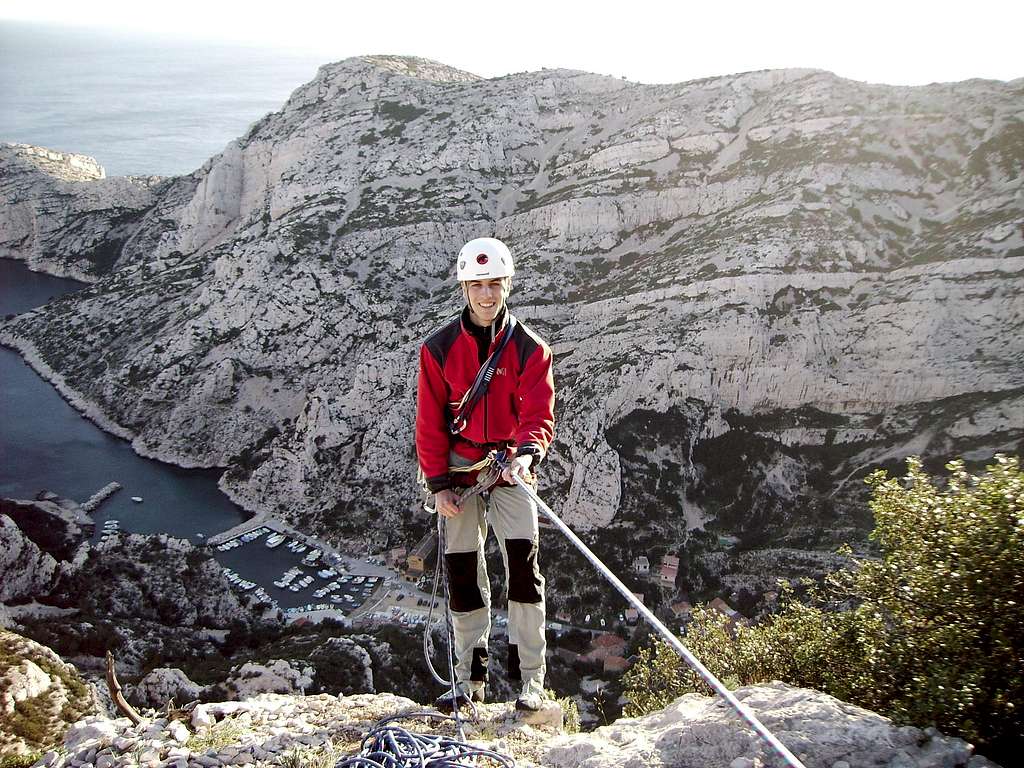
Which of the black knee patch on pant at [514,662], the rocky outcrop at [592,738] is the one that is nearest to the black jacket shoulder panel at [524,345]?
the black knee patch on pant at [514,662]

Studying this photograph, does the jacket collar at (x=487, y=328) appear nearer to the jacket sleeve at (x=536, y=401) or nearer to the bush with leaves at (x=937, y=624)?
the jacket sleeve at (x=536, y=401)

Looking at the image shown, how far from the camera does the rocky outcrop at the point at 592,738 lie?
469cm

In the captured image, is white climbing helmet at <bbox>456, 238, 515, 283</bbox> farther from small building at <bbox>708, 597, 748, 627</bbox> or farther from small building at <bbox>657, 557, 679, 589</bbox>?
small building at <bbox>657, 557, 679, 589</bbox>

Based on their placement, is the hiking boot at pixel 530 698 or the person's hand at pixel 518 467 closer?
the person's hand at pixel 518 467

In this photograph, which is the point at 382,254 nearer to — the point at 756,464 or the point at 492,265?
the point at 756,464

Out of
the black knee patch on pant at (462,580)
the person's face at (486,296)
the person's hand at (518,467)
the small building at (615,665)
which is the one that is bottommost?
the small building at (615,665)

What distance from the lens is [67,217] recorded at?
9925 centimetres

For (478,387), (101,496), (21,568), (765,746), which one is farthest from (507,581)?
(101,496)

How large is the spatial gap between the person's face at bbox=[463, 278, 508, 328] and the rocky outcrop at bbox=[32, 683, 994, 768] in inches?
146

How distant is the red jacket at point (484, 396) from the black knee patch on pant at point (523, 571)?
83 cm

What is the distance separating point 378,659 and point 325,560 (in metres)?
18.9

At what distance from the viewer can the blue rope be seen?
450cm

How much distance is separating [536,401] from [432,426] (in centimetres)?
101

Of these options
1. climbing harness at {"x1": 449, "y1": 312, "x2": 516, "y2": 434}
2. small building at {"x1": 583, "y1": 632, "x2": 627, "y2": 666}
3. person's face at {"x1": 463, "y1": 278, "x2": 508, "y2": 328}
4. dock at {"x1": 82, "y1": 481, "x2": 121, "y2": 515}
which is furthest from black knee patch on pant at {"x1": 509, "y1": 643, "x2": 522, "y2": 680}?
dock at {"x1": 82, "y1": 481, "x2": 121, "y2": 515}
